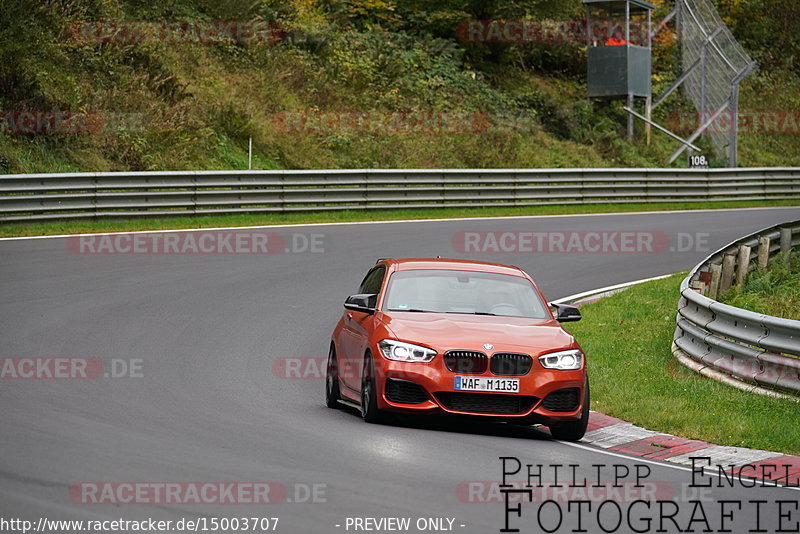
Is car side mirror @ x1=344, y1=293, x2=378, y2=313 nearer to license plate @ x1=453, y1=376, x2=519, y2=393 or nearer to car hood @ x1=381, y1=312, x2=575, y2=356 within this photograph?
car hood @ x1=381, y1=312, x2=575, y2=356

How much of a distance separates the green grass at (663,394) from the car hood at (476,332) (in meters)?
1.30

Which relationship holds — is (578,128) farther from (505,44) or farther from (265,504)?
(265,504)

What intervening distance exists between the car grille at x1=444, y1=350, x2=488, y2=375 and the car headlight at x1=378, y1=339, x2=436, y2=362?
150 millimetres

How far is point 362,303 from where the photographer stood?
11164mm

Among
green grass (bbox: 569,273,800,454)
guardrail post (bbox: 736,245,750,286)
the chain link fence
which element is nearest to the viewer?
green grass (bbox: 569,273,800,454)

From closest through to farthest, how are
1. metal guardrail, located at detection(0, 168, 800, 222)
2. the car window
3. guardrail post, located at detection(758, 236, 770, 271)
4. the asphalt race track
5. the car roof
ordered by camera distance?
the asphalt race track
the car roof
the car window
guardrail post, located at detection(758, 236, 770, 271)
metal guardrail, located at detection(0, 168, 800, 222)

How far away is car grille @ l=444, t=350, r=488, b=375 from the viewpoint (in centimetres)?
1003

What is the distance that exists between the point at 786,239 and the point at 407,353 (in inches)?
527

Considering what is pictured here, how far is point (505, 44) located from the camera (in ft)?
156

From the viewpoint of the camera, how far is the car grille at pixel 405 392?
9.98 m

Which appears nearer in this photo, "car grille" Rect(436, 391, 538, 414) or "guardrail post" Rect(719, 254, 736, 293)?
"car grille" Rect(436, 391, 538, 414)

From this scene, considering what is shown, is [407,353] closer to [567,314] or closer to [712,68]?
[567,314]

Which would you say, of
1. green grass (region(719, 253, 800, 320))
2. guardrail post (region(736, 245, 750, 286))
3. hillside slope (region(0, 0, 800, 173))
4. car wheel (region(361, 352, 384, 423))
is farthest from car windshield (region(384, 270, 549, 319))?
hillside slope (region(0, 0, 800, 173))

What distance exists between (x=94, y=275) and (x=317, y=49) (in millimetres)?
A: 24259
